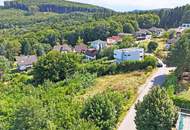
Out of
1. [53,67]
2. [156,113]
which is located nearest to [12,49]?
[53,67]

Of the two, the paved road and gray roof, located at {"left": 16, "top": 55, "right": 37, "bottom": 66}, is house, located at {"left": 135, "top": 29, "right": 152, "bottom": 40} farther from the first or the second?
the paved road

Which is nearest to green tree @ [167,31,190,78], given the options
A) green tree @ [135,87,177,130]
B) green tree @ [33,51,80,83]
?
green tree @ [135,87,177,130]

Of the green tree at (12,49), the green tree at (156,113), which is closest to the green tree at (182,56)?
the green tree at (156,113)

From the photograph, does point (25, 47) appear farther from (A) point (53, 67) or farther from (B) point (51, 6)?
(B) point (51, 6)

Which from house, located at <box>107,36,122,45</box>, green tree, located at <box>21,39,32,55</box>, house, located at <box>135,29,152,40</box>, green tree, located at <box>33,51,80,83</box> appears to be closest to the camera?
green tree, located at <box>33,51,80,83</box>

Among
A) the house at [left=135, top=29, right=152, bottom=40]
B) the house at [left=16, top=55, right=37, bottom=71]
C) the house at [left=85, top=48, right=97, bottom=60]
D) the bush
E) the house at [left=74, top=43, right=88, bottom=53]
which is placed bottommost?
the house at [left=16, top=55, right=37, bottom=71]
